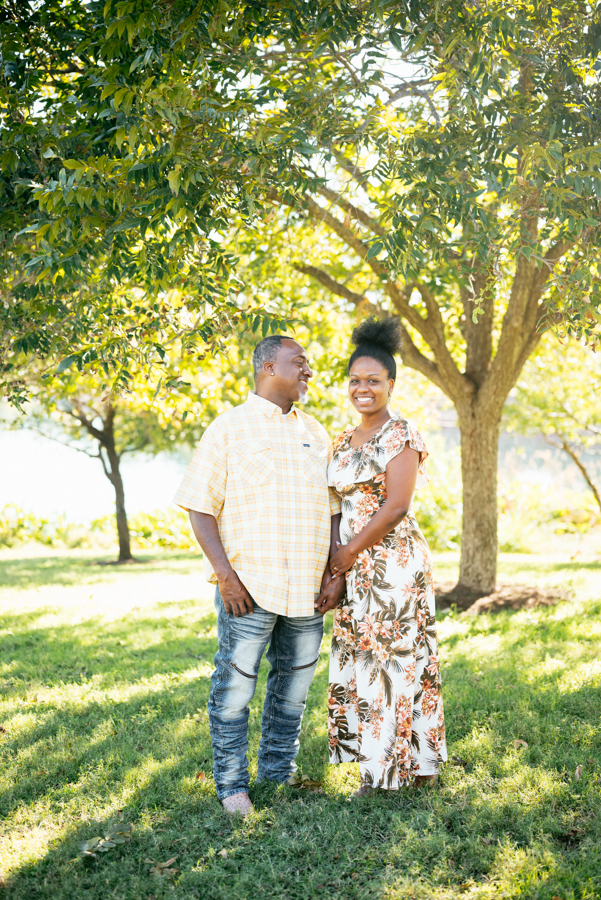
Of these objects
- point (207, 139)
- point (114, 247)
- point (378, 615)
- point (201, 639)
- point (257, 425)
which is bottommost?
point (201, 639)

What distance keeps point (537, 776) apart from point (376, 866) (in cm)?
115

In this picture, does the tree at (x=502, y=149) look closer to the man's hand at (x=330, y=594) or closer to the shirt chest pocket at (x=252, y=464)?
the shirt chest pocket at (x=252, y=464)

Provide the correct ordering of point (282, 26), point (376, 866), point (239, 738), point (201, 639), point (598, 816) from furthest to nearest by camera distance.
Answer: point (201, 639), point (282, 26), point (239, 738), point (598, 816), point (376, 866)

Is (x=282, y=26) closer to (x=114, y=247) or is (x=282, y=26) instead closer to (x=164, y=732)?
(x=114, y=247)

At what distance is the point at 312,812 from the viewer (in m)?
3.39

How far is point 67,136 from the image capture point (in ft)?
13.9

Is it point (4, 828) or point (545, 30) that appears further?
point (545, 30)

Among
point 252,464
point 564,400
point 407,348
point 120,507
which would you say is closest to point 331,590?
point 252,464

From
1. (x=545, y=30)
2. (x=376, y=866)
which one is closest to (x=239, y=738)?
(x=376, y=866)

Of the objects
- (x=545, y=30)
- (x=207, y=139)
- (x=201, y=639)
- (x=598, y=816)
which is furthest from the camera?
(x=201, y=639)

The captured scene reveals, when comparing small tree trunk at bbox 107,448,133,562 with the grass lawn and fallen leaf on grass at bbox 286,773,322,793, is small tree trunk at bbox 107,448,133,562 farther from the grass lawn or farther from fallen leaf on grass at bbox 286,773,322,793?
fallen leaf on grass at bbox 286,773,322,793

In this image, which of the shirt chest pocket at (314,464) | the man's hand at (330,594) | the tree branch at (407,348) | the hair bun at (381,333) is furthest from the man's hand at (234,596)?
the tree branch at (407,348)

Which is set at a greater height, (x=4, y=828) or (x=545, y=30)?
(x=545, y=30)

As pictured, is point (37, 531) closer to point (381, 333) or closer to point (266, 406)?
point (266, 406)
